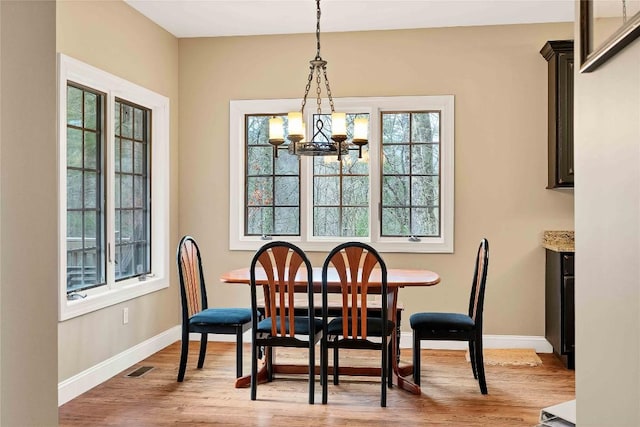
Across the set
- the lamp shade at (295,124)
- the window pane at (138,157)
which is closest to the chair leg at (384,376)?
the lamp shade at (295,124)

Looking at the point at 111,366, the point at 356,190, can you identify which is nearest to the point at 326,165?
the point at 356,190

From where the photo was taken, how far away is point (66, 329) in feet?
12.8

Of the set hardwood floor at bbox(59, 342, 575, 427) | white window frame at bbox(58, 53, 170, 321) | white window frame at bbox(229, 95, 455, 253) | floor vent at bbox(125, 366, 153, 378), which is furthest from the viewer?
white window frame at bbox(229, 95, 455, 253)

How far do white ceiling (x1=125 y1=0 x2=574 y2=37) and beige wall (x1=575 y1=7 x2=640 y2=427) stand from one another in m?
3.71

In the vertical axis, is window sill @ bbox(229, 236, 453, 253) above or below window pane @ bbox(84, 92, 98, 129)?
below

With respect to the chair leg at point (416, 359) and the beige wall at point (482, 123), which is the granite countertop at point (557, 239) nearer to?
the beige wall at point (482, 123)

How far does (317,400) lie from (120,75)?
268 centimetres

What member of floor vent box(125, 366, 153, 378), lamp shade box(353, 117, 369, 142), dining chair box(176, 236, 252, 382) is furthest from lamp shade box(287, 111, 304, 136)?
floor vent box(125, 366, 153, 378)

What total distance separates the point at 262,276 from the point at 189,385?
88cm

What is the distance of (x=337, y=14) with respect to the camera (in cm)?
503

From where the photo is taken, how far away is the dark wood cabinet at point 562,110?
489 centimetres

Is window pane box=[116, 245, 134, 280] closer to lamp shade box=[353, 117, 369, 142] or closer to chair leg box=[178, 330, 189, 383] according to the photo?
chair leg box=[178, 330, 189, 383]

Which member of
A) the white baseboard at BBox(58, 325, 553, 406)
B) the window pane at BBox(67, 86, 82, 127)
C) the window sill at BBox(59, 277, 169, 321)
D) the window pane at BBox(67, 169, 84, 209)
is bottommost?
the white baseboard at BBox(58, 325, 553, 406)

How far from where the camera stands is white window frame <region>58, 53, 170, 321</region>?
151 inches
